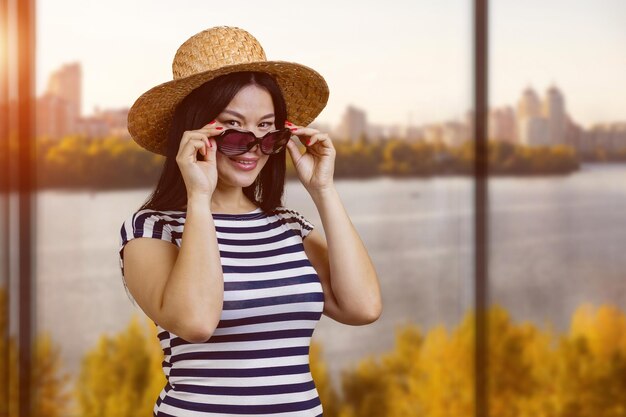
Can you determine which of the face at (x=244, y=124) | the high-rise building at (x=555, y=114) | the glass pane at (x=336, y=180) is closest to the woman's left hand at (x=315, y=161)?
the face at (x=244, y=124)

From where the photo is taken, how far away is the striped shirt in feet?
4.26

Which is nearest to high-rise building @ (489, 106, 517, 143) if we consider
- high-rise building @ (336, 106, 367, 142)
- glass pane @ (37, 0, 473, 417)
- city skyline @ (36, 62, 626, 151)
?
city skyline @ (36, 62, 626, 151)

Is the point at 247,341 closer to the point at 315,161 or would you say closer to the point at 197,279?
the point at 197,279

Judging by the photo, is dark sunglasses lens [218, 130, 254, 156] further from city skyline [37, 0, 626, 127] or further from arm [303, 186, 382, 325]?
city skyline [37, 0, 626, 127]

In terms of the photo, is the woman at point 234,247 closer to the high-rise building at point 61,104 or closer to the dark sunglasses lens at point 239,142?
the dark sunglasses lens at point 239,142

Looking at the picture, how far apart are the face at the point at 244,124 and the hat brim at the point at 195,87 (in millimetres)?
53

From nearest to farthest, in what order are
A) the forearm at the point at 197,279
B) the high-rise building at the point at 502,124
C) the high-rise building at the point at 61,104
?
the forearm at the point at 197,279
the high-rise building at the point at 61,104
the high-rise building at the point at 502,124

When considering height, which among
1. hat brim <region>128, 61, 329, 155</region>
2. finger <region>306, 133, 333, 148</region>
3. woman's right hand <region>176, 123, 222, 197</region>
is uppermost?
hat brim <region>128, 61, 329, 155</region>

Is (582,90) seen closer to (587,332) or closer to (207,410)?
(587,332)

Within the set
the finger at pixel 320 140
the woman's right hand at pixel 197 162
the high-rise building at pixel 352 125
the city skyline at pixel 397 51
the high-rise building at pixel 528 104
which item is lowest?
Answer: the woman's right hand at pixel 197 162

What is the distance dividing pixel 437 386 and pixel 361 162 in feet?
3.05

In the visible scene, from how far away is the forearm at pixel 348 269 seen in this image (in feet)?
4.76

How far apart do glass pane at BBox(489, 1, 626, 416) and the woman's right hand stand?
206 cm

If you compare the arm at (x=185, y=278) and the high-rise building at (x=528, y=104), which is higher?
the high-rise building at (x=528, y=104)
